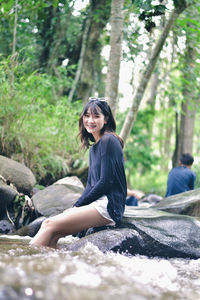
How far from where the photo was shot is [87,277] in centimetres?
220

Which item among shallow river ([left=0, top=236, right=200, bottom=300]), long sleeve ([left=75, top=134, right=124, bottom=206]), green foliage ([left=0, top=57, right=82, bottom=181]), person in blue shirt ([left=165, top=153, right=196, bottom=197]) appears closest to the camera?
shallow river ([left=0, top=236, right=200, bottom=300])

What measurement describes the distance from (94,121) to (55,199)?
1852mm

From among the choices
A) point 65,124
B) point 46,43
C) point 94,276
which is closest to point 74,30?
Answer: point 46,43

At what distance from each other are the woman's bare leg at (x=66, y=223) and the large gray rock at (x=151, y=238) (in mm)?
126

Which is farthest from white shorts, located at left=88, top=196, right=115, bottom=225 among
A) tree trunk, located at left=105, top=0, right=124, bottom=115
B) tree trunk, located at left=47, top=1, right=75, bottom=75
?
tree trunk, located at left=47, top=1, right=75, bottom=75

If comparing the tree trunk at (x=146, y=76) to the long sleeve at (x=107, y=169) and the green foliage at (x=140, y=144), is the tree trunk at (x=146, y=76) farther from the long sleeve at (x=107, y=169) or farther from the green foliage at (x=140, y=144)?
the green foliage at (x=140, y=144)

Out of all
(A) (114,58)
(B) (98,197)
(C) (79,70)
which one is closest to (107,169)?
(B) (98,197)

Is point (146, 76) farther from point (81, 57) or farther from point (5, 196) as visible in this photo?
point (81, 57)

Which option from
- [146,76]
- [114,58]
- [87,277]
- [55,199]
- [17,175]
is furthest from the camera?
[146,76]

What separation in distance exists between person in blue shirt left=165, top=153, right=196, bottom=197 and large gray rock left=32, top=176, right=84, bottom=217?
97.7 inches

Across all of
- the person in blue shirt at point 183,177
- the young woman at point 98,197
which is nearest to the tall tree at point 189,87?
the person in blue shirt at point 183,177

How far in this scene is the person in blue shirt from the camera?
7.21 metres

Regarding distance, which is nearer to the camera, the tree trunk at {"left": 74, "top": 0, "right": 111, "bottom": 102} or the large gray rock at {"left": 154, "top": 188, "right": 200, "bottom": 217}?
the large gray rock at {"left": 154, "top": 188, "right": 200, "bottom": 217}

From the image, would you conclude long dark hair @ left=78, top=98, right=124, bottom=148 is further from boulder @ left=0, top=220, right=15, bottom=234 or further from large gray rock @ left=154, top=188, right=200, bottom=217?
large gray rock @ left=154, top=188, right=200, bottom=217
